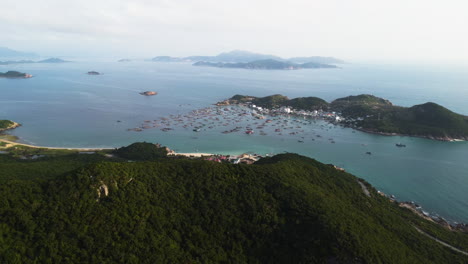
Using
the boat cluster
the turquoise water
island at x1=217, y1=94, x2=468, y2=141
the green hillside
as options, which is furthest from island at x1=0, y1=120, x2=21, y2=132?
the green hillside

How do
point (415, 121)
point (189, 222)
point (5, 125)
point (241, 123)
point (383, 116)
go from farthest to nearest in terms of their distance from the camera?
point (383, 116), point (241, 123), point (415, 121), point (5, 125), point (189, 222)

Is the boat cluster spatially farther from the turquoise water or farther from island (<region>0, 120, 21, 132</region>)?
island (<region>0, 120, 21, 132</region>)

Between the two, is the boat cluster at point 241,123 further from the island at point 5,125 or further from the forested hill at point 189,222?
the forested hill at point 189,222

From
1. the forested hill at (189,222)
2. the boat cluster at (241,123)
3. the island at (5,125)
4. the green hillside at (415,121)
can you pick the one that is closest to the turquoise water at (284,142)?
the boat cluster at (241,123)

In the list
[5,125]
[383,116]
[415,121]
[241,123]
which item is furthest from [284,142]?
[5,125]

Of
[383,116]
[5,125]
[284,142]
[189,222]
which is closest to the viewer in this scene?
[189,222]

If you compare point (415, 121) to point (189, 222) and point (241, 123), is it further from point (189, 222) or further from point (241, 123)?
point (189, 222)
